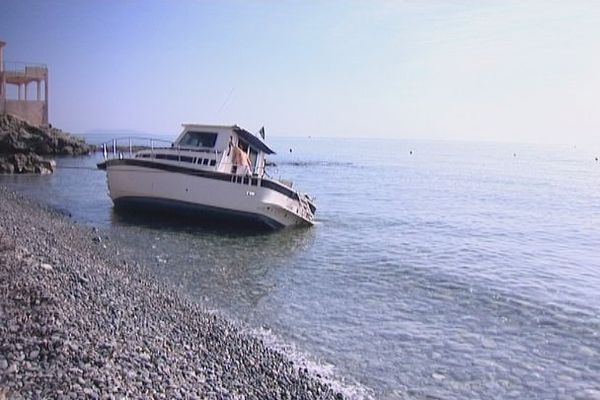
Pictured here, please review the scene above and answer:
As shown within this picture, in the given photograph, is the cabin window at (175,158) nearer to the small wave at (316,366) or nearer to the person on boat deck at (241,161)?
the person on boat deck at (241,161)

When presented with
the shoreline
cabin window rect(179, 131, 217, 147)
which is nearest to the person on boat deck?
cabin window rect(179, 131, 217, 147)

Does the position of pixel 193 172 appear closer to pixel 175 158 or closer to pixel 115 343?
pixel 175 158

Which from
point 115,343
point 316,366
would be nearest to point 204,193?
point 316,366

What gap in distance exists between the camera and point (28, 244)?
1414 centimetres

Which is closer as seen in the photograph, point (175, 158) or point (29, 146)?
point (175, 158)

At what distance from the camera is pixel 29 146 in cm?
5109

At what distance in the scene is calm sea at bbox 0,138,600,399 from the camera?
9.58 m

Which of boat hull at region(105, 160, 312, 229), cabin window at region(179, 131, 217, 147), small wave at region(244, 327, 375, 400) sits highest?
cabin window at region(179, 131, 217, 147)

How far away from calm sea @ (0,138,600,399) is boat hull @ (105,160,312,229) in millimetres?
769

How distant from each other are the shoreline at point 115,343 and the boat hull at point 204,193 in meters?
8.54

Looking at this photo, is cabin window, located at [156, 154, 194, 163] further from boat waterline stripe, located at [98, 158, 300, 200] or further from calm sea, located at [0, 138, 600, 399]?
calm sea, located at [0, 138, 600, 399]

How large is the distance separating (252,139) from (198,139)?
89.7 inches

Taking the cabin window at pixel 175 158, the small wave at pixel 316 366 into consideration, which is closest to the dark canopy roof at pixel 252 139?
the cabin window at pixel 175 158

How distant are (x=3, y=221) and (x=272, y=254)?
8.63 m
